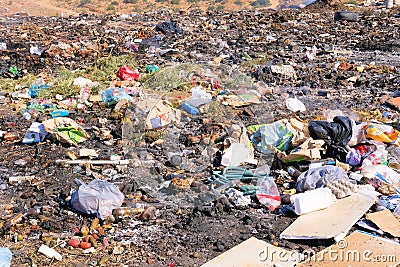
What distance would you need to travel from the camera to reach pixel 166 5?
89.6 feet

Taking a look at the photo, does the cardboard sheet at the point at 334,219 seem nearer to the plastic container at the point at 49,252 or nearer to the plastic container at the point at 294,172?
the plastic container at the point at 294,172

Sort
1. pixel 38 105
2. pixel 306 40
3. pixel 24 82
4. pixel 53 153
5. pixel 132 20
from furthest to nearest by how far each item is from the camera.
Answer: pixel 132 20, pixel 306 40, pixel 24 82, pixel 38 105, pixel 53 153

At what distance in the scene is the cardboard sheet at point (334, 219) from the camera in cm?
356

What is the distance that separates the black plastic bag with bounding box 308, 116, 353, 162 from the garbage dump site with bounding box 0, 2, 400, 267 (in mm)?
11

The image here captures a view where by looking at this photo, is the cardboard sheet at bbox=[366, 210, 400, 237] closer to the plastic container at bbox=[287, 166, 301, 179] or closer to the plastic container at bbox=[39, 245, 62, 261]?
the plastic container at bbox=[287, 166, 301, 179]

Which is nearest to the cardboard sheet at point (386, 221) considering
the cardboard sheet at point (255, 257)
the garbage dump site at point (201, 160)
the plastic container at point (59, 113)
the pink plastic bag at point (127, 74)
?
the garbage dump site at point (201, 160)

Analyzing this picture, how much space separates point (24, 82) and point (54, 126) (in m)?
2.79

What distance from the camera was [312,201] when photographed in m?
3.86

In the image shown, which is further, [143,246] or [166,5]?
[166,5]

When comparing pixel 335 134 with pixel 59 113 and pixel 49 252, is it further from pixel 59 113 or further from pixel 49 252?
pixel 59 113

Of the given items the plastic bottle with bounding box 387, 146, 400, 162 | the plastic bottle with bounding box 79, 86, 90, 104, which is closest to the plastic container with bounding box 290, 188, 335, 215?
the plastic bottle with bounding box 387, 146, 400, 162

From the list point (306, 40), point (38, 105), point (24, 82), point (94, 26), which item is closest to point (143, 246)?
point (38, 105)

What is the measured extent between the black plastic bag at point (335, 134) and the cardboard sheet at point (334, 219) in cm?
67

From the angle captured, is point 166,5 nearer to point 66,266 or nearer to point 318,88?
point 318,88
